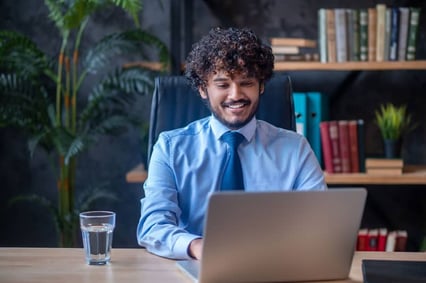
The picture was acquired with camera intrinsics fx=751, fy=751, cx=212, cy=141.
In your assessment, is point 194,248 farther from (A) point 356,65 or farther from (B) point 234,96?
(A) point 356,65

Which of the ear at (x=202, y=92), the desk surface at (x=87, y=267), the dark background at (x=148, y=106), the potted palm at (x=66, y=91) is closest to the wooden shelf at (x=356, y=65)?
the dark background at (x=148, y=106)

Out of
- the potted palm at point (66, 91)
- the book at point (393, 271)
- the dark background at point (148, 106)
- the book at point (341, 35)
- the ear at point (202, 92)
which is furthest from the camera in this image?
the dark background at point (148, 106)

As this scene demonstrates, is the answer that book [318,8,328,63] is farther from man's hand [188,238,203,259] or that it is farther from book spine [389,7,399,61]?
man's hand [188,238,203,259]

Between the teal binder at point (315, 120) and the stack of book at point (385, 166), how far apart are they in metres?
0.19

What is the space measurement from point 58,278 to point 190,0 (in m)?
1.95

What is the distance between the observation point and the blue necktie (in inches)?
70.5

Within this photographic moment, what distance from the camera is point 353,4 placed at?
10.1 ft

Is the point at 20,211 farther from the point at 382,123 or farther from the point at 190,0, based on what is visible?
the point at 382,123

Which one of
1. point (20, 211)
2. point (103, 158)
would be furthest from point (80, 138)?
point (20, 211)

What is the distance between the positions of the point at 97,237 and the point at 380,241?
5.60 ft

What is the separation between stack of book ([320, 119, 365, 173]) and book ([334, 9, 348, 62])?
0.84ft

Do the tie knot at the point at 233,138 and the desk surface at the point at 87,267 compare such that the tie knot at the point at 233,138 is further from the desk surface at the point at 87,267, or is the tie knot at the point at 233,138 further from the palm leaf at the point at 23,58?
the palm leaf at the point at 23,58

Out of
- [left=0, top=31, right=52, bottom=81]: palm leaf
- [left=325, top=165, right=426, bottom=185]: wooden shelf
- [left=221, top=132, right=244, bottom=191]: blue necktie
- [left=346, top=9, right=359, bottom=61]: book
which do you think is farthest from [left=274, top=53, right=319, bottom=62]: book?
[left=221, top=132, right=244, bottom=191]: blue necktie

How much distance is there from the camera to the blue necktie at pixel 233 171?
179 cm
